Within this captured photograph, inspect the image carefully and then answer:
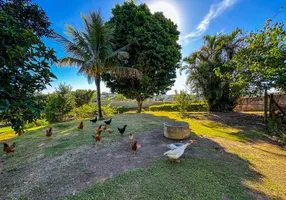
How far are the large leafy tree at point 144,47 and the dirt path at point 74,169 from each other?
6.56 meters

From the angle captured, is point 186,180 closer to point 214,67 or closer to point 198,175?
point 198,175

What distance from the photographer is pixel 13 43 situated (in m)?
1.98

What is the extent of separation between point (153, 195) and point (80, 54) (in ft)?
26.0

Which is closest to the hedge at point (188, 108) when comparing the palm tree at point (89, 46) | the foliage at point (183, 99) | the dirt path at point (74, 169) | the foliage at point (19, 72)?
the foliage at point (183, 99)

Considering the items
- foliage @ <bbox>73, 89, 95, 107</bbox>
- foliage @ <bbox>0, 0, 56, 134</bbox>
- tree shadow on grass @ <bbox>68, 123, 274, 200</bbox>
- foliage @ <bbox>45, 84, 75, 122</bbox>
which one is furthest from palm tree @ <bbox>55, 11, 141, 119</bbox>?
foliage @ <bbox>73, 89, 95, 107</bbox>

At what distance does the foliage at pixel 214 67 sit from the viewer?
10.2 meters

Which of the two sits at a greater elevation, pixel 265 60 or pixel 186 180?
pixel 265 60

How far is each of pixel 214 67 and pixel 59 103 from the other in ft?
41.8

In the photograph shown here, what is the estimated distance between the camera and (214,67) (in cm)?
1046

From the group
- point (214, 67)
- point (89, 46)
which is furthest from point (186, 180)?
point (214, 67)

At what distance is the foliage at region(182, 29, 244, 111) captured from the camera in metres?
10.2

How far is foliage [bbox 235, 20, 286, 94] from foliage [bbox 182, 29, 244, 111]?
12.2ft

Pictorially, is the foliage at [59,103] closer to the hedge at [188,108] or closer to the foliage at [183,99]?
the foliage at [183,99]

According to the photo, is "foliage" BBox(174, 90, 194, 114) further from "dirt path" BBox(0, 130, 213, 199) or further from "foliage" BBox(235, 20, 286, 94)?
"dirt path" BBox(0, 130, 213, 199)
